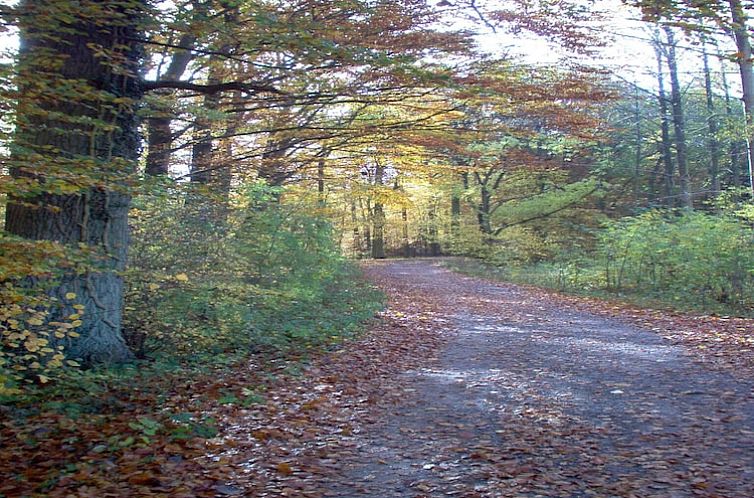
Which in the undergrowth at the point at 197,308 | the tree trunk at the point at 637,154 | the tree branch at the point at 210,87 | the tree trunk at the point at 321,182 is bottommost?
the undergrowth at the point at 197,308

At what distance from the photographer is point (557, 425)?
5855mm

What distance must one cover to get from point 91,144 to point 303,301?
630 centimetres

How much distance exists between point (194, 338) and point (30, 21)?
178 inches

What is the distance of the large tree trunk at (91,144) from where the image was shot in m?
6.66

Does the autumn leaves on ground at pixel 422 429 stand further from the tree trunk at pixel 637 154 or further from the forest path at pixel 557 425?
Result: the tree trunk at pixel 637 154

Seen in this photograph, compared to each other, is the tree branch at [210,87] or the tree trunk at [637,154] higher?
the tree trunk at [637,154]

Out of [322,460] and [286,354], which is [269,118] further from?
[322,460]

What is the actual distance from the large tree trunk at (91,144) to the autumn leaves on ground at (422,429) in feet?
4.19

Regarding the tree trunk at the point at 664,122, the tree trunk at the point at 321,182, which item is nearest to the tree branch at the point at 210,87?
the tree trunk at the point at 321,182

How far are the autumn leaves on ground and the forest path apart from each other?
21 millimetres

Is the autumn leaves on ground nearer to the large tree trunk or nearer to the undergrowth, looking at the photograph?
the undergrowth

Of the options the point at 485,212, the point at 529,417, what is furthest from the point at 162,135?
the point at 485,212

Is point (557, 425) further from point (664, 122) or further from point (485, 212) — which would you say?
point (485, 212)

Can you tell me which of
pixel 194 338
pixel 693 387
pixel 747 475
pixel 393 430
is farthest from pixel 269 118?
pixel 747 475
